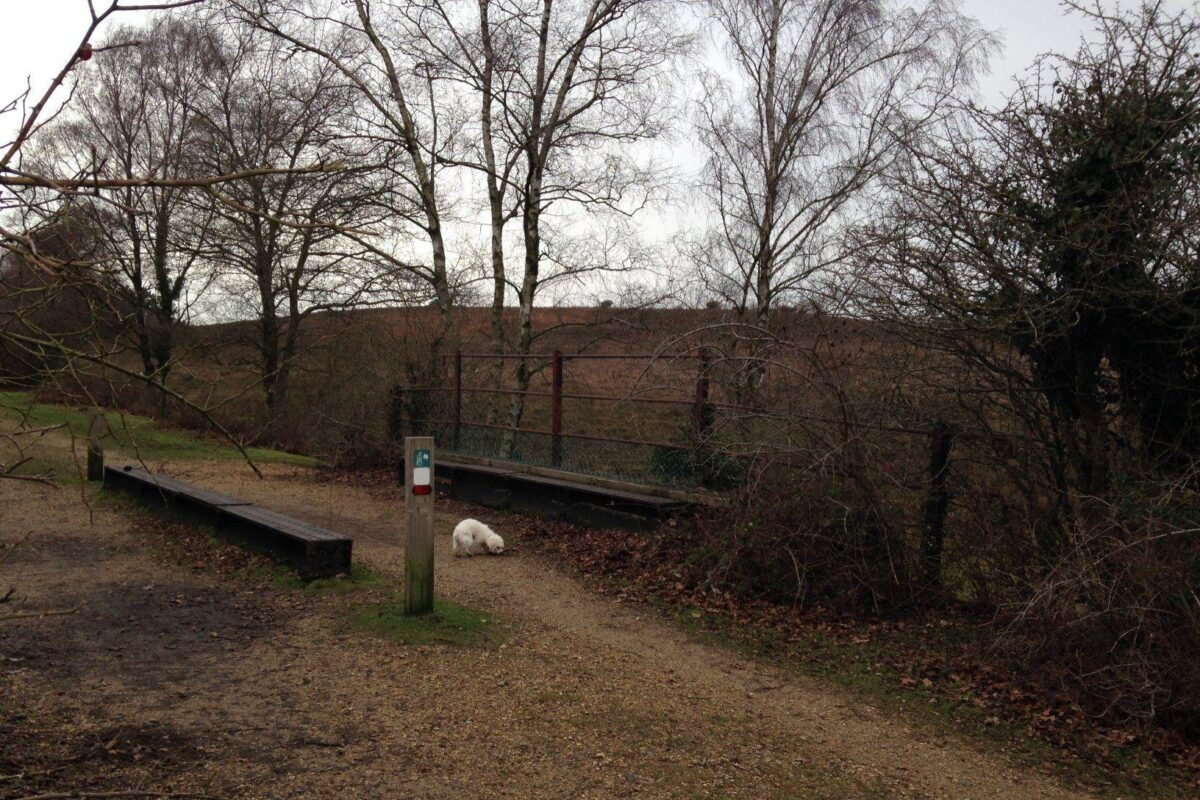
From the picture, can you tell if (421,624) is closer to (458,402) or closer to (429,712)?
(429,712)

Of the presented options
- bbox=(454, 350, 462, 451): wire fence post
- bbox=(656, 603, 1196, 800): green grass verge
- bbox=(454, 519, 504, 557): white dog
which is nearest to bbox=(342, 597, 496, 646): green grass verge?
bbox=(656, 603, 1196, 800): green grass verge

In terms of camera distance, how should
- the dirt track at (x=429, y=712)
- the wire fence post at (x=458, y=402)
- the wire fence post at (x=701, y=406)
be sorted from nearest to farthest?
the dirt track at (x=429, y=712) → the wire fence post at (x=701, y=406) → the wire fence post at (x=458, y=402)

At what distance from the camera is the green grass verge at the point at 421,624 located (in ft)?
20.2

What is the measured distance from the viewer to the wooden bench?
24.6ft

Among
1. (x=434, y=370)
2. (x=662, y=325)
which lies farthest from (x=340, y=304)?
(x=662, y=325)

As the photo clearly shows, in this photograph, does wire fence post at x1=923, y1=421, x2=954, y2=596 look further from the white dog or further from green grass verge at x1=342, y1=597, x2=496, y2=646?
the white dog

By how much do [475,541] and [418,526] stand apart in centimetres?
269

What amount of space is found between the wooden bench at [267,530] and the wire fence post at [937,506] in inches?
173

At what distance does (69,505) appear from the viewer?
11.2 meters

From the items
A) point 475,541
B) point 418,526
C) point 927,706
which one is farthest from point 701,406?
point 927,706

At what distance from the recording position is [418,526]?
646 centimetres

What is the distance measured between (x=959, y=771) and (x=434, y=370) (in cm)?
1219

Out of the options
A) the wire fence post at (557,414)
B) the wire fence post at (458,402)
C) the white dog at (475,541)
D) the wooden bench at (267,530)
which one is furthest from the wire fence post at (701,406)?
the wire fence post at (458,402)

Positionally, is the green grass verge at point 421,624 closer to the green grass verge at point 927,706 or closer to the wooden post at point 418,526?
the wooden post at point 418,526
